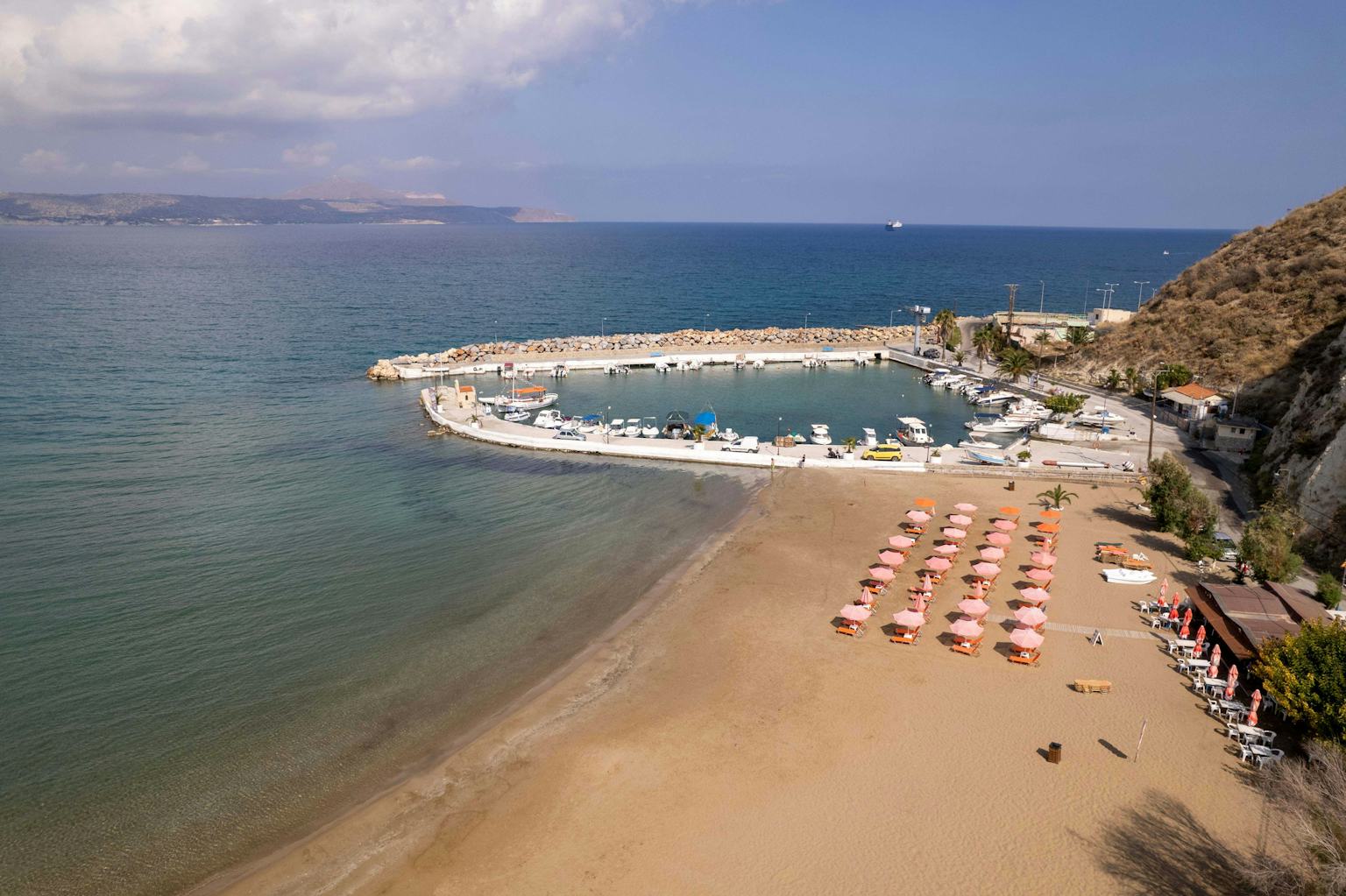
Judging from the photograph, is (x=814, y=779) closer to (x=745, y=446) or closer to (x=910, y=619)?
(x=910, y=619)

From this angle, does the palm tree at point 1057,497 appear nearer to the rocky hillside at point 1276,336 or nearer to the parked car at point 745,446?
the rocky hillside at point 1276,336

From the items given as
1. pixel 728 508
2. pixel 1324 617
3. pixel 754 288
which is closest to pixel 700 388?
pixel 728 508

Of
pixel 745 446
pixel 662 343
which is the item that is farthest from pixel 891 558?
pixel 662 343

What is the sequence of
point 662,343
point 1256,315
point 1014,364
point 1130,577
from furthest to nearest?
point 662,343 → point 1014,364 → point 1256,315 → point 1130,577

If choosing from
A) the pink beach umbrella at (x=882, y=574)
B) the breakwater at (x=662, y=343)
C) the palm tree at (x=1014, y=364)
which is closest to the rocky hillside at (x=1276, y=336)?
the palm tree at (x=1014, y=364)

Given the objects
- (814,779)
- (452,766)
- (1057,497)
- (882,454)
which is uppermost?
(882,454)

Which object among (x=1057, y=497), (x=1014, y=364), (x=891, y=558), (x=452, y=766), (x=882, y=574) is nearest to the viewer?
(x=452, y=766)
